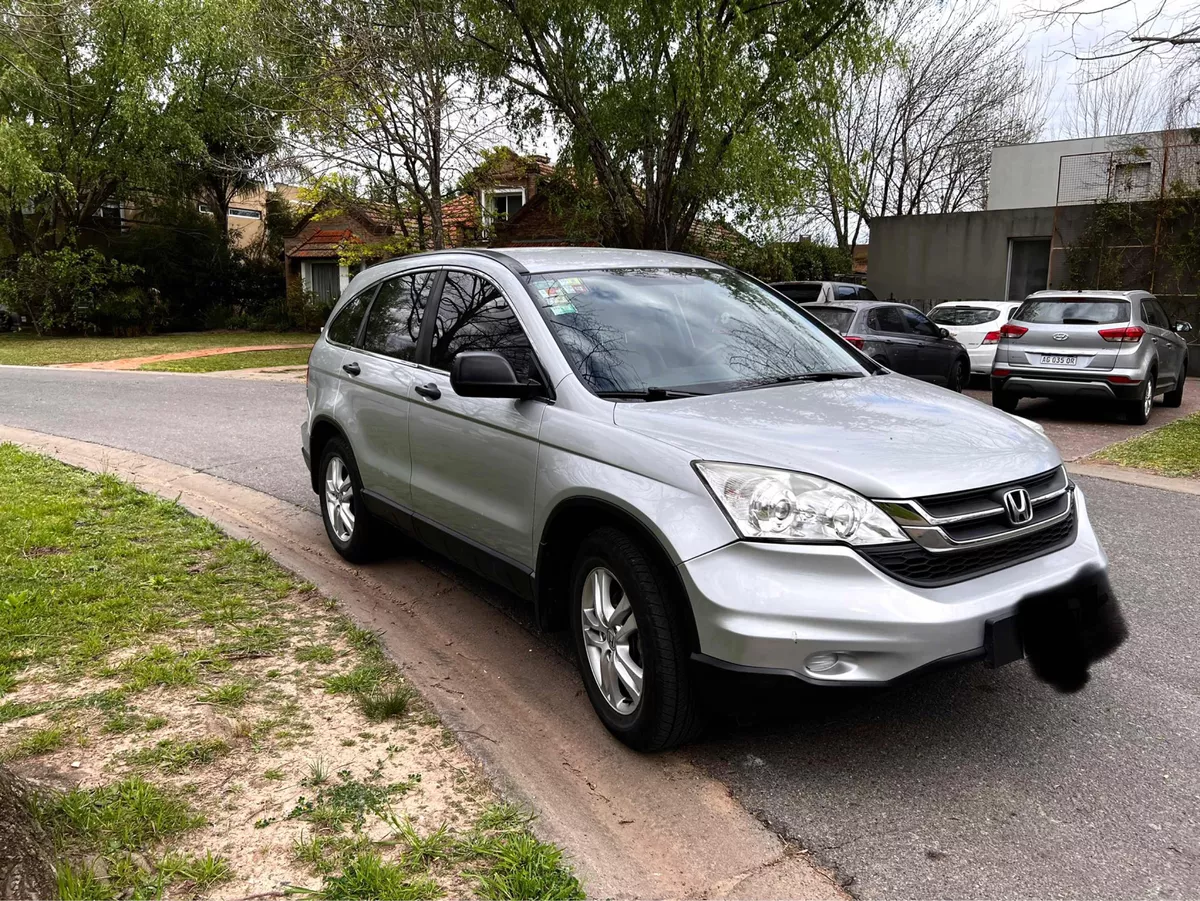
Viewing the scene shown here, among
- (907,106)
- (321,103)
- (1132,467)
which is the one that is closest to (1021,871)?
(1132,467)

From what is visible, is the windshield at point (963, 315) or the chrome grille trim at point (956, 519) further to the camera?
the windshield at point (963, 315)

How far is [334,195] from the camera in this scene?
20344 mm

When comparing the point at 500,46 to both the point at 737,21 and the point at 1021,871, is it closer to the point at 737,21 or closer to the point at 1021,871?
the point at 737,21

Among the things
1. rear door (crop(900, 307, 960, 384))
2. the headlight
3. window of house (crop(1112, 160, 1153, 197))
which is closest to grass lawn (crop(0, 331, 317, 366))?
rear door (crop(900, 307, 960, 384))

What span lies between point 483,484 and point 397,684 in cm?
92

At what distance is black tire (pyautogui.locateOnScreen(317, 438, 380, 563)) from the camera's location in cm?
541

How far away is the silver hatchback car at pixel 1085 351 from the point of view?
1127 centimetres

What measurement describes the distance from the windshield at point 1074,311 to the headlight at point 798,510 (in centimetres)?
1017

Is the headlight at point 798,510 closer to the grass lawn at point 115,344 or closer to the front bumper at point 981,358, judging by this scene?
the front bumper at point 981,358

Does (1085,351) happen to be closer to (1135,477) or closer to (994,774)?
(1135,477)

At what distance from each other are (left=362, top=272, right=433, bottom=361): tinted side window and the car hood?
1844 millimetres

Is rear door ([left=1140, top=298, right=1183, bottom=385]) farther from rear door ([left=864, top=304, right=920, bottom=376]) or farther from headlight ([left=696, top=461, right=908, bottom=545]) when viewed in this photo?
headlight ([left=696, top=461, right=908, bottom=545])

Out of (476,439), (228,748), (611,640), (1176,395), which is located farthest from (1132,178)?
(228,748)

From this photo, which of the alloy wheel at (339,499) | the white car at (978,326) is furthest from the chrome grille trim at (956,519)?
the white car at (978,326)
